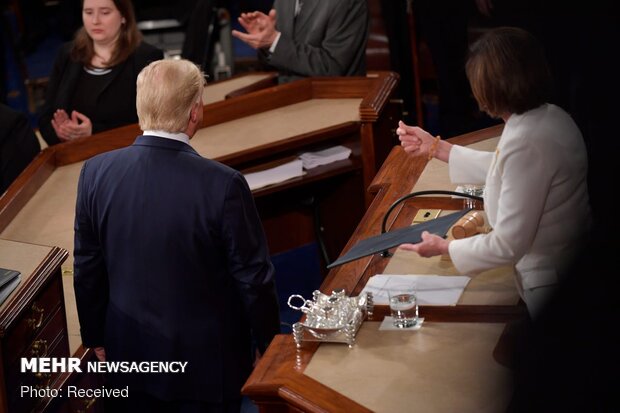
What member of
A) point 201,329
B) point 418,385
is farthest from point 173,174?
point 418,385

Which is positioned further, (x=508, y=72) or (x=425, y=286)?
(x=425, y=286)

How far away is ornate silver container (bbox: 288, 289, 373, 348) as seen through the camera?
7.00ft

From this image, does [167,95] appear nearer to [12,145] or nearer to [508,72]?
[508,72]

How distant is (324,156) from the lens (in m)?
4.20

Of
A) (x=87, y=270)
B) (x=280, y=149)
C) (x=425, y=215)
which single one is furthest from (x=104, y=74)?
(x=425, y=215)

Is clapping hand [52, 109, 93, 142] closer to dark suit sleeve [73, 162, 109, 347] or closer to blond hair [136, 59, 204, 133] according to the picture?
dark suit sleeve [73, 162, 109, 347]

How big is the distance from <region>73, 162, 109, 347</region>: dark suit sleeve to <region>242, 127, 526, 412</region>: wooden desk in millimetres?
614

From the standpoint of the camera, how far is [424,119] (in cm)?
641

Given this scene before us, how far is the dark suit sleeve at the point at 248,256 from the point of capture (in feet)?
7.78

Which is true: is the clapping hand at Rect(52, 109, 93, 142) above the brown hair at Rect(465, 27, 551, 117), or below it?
below

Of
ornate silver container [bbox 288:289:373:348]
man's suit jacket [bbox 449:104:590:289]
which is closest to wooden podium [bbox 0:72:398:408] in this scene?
ornate silver container [bbox 288:289:373:348]

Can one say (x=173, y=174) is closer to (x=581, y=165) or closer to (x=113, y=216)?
(x=113, y=216)

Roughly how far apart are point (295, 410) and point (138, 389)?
71cm

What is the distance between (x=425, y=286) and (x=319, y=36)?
7.91 feet
